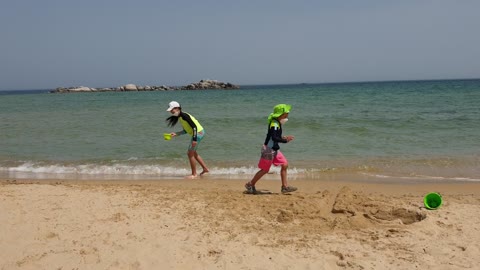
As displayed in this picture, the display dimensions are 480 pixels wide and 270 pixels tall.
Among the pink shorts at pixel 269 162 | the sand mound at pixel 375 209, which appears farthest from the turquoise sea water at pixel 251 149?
the sand mound at pixel 375 209

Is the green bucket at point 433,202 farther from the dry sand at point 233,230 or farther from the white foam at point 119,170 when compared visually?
the white foam at point 119,170

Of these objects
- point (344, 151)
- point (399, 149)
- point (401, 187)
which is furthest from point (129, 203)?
point (399, 149)

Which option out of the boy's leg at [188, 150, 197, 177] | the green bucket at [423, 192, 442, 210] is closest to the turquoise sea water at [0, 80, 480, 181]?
the boy's leg at [188, 150, 197, 177]

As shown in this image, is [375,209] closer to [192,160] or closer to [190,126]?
[192,160]

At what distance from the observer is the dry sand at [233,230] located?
12.5 feet

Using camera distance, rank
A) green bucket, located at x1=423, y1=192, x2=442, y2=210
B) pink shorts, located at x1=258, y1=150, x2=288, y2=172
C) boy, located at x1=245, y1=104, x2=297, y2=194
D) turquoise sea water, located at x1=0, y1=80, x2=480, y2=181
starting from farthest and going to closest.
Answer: turquoise sea water, located at x1=0, y1=80, x2=480, y2=181
pink shorts, located at x1=258, y1=150, x2=288, y2=172
boy, located at x1=245, y1=104, x2=297, y2=194
green bucket, located at x1=423, y1=192, x2=442, y2=210

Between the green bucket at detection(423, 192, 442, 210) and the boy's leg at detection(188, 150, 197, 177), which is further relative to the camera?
the boy's leg at detection(188, 150, 197, 177)

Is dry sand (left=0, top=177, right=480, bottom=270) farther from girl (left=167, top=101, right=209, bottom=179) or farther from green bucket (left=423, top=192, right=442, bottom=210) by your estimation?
girl (left=167, top=101, right=209, bottom=179)

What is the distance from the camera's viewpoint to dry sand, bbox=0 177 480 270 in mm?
3818

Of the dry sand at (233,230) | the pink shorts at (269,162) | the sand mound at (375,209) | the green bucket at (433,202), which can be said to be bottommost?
the dry sand at (233,230)

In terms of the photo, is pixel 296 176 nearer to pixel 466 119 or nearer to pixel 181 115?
pixel 181 115

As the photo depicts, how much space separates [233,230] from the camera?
459 centimetres

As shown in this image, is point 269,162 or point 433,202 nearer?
point 433,202

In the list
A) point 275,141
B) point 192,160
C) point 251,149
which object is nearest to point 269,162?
point 275,141
